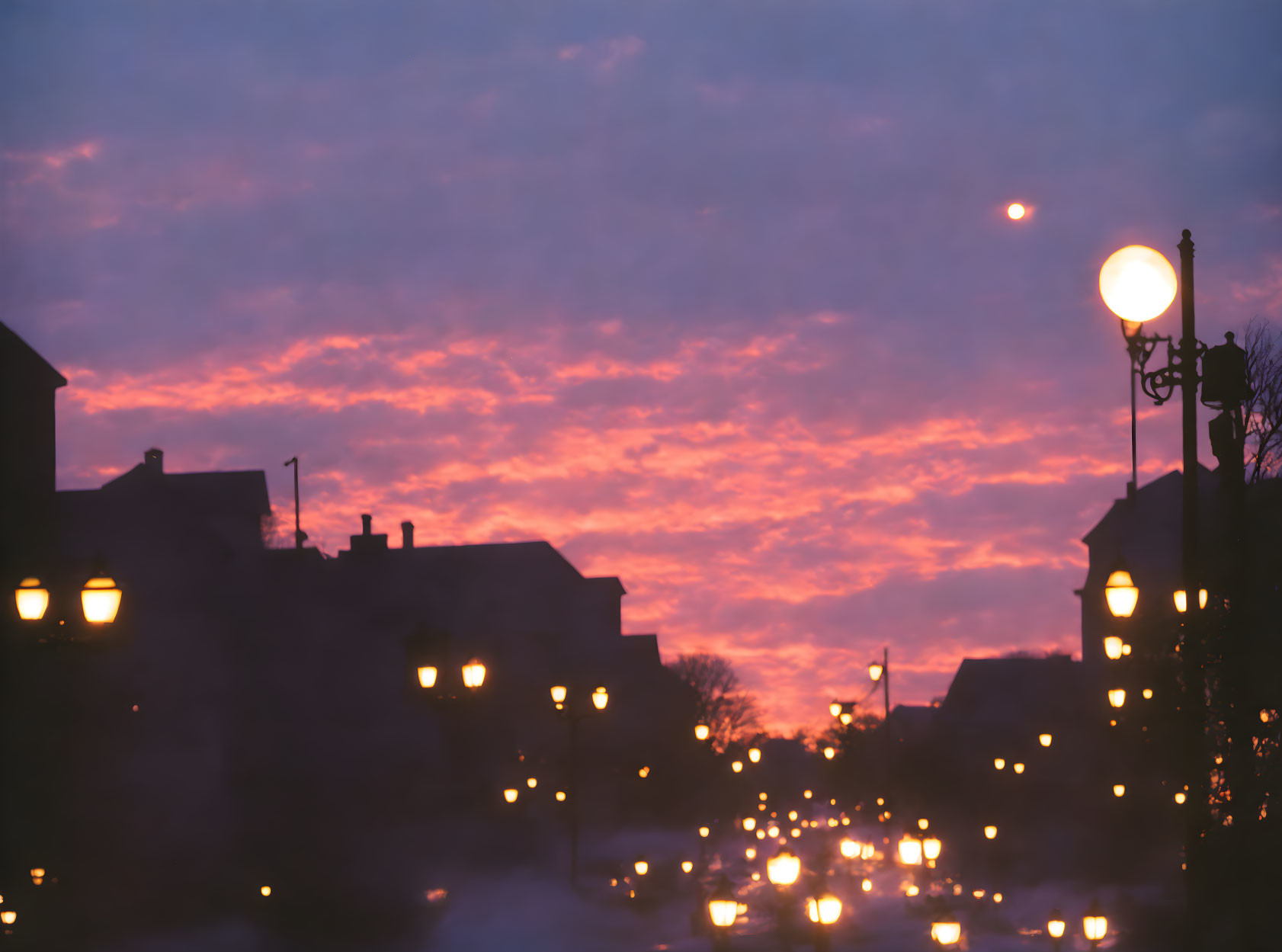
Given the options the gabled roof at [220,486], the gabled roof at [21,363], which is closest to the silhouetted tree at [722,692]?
the gabled roof at [220,486]

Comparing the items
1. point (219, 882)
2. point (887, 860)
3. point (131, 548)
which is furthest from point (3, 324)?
point (887, 860)

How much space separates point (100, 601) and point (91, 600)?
0.08m

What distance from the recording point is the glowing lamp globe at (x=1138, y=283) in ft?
27.4

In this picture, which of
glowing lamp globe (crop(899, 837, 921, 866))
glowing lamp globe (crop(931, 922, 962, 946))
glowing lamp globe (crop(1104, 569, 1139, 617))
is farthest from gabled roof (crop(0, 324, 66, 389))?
glowing lamp globe (crop(1104, 569, 1139, 617))

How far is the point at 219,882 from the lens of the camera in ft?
128

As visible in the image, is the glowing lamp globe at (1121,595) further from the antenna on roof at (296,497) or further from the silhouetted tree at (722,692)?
the silhouetted tree at (722,692)

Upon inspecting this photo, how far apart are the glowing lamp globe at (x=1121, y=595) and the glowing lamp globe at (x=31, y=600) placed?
414 inches

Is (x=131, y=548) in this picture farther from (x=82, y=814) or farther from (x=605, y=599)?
(x=605, y=599)

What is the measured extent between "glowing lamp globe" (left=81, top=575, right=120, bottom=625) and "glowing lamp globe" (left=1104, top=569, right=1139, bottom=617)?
9496 mm

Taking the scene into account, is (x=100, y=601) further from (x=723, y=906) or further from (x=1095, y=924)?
(x=1095, y=924)

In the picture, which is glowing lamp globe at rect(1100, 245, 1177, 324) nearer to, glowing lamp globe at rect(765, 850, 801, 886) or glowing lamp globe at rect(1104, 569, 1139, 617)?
glowing lamp globe at rect(1104, 569, 1139, 617)

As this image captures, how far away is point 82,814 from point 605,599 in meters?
57.3

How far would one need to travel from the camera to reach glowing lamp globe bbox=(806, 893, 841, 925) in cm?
1573

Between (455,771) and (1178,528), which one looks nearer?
(455,771)
